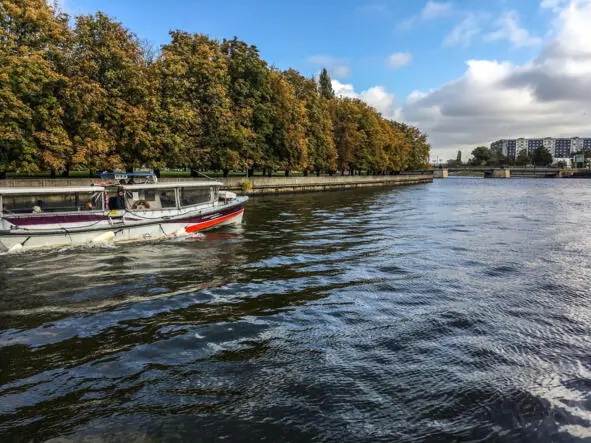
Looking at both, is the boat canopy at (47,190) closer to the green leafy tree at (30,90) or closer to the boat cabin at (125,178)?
the boat cabin at (125,178)

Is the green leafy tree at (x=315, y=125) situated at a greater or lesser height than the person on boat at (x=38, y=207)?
greater

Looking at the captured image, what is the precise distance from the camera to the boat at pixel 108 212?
1972cm

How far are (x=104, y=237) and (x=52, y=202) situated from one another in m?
2.81

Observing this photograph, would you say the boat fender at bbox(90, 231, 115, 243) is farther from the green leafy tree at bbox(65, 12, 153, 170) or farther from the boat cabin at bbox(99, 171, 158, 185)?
the green leafy tree at bbox(65, 12, 153, 170)

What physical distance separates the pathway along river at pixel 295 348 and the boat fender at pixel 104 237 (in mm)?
3072

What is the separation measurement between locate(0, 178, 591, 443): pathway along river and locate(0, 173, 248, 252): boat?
259 cm

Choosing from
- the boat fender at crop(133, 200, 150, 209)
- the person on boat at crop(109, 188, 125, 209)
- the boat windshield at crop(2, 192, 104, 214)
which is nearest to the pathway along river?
the boat windshield at crop(2, 192, 104, 214)

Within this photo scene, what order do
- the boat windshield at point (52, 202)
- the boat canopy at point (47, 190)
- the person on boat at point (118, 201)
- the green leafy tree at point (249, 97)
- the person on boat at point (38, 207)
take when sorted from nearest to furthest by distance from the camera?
the boat canopy at point (47, 190)
the boat windshield at point (52, 202)
the person on boat at point (38, 207)
the person on boat at point (118, 201)
the green leafy tree at point (249, 97)

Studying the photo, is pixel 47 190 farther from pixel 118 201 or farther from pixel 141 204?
pixel 141 204

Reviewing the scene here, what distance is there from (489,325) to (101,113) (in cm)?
4308

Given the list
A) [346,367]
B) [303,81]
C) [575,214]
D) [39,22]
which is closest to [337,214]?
[575,214]

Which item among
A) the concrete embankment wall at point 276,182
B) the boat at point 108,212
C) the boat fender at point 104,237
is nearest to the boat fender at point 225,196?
the boat at point 108,212

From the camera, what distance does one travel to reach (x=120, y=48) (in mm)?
46219

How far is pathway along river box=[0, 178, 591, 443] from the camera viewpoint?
634 centimetres
